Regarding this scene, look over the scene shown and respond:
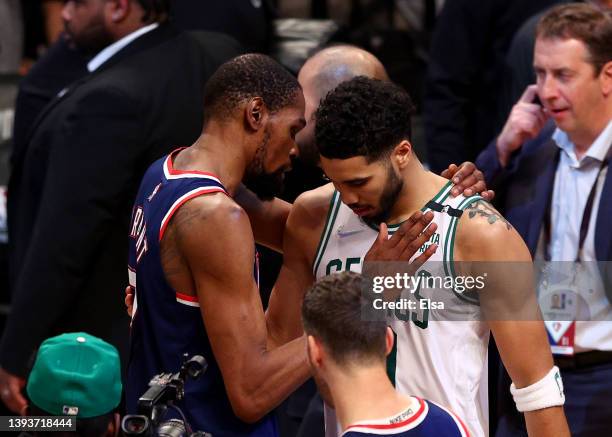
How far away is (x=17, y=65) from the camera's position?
24.8 ft

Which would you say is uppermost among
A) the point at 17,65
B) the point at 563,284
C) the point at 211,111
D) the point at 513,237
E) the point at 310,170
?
the point at 211,111

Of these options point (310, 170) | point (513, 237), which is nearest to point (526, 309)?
point (513, 237)

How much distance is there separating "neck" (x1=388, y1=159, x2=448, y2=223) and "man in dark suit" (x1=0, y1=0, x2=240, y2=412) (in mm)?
1570

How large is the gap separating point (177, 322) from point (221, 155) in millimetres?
505

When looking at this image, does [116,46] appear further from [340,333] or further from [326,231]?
[340,333]

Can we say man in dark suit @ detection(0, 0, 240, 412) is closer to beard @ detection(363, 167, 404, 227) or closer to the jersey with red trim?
the jersey with red trim

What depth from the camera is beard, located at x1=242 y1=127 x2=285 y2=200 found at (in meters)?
3.88

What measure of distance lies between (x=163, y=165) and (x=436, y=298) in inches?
35.1

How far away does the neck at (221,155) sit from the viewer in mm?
3805

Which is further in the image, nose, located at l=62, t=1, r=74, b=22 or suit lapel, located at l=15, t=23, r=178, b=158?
nose, located at l=62, t=1, r=74, b=22

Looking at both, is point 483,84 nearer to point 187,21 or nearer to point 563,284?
point 187,21

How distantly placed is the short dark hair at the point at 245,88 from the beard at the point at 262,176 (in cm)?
12

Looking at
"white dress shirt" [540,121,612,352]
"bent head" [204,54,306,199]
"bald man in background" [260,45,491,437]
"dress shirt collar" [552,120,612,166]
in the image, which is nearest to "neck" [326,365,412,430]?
"bent head" [204,54,306,199]

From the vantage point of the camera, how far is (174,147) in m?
5.12
